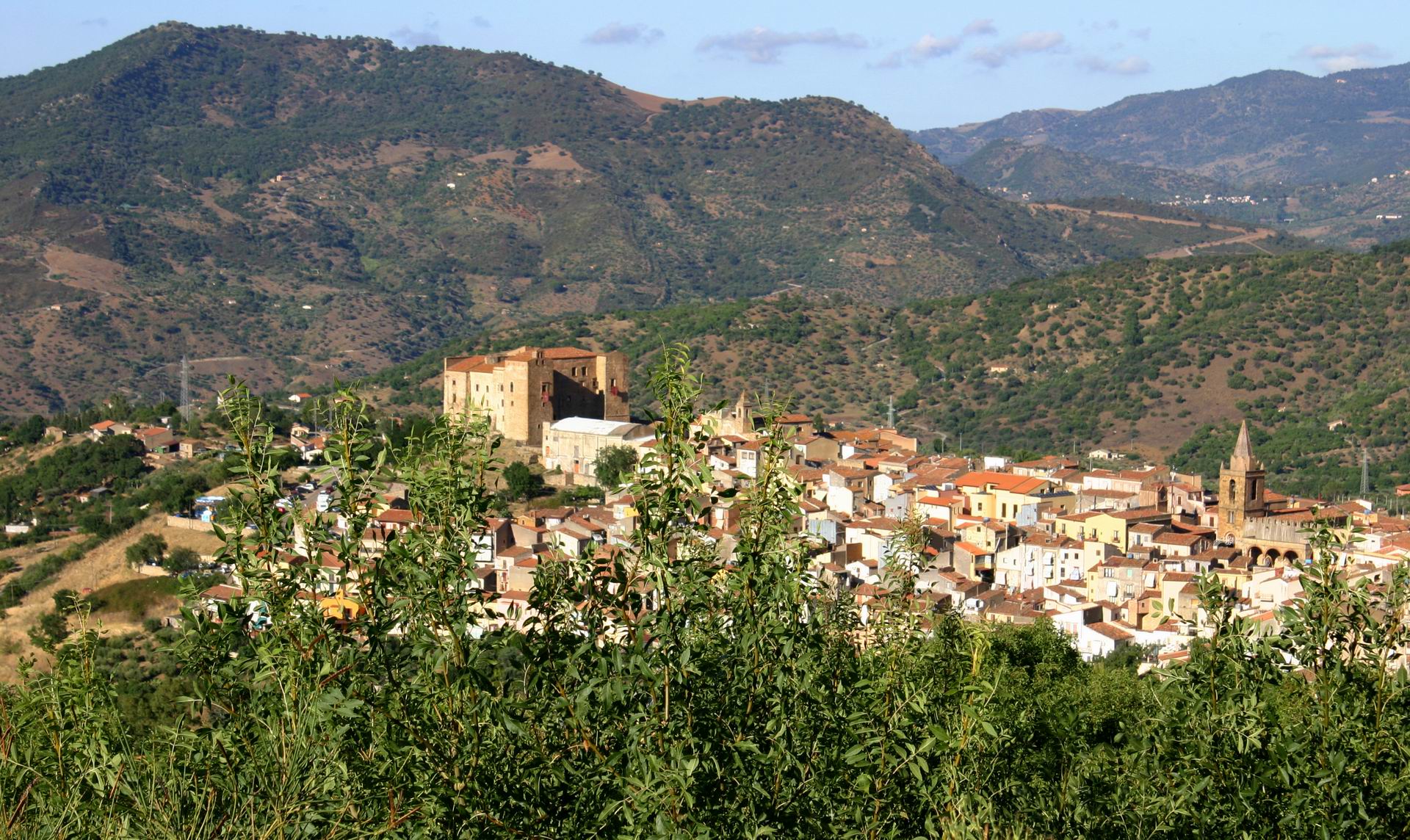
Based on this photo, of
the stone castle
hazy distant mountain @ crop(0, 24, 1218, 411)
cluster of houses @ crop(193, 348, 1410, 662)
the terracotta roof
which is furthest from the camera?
hazy distant mountain @ crop(0, 24, 1218, 411)

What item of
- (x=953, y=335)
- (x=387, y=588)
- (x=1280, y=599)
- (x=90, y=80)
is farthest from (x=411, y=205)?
(x=387, y=588)

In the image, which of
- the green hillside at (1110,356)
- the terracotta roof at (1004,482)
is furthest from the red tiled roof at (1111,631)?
the green hillside at (1110,356)

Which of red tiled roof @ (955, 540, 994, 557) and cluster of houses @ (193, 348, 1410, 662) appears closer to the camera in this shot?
cluster of houses @ (193, 348, 1410, 662)

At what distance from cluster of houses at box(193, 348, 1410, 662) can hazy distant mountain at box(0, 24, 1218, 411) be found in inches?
1850

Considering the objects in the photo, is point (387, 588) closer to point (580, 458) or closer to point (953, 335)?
point (580, 458)

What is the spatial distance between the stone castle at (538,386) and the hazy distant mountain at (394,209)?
37887 mm

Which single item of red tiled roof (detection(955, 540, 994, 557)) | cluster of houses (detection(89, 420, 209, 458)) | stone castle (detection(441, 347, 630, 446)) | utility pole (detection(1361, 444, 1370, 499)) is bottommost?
utility pole (detection(1361, 444, 1370, 499))

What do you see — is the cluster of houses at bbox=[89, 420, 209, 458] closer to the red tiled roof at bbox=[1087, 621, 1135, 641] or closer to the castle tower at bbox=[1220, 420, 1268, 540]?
the red tiled roof at bbox=[1087, 621, 1135, 641]

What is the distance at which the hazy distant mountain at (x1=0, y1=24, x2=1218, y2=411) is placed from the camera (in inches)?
3573

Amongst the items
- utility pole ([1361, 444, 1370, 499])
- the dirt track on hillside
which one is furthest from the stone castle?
the dirt track on hillside

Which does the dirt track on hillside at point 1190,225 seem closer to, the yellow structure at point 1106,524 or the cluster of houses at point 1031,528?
the cluster of houses at point 1031,528

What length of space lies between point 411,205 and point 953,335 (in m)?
67.5

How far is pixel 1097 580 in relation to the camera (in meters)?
30.7

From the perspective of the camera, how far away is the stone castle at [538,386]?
40844 millimetres
